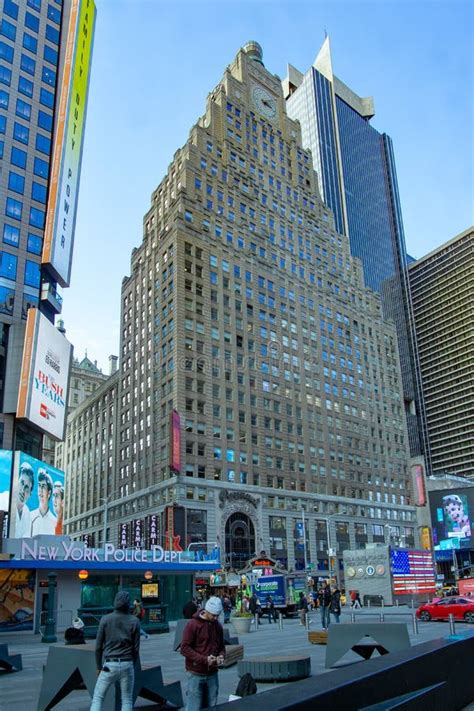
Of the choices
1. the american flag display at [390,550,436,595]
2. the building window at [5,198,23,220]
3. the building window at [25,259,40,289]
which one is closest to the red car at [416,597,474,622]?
the american flag display at [390,550,436,595]

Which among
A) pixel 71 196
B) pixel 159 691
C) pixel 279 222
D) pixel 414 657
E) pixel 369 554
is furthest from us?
pixel 279 222

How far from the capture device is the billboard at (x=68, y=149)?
212 ft

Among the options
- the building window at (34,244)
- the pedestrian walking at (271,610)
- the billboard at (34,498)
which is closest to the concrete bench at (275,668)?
the pedestrian walking at (271,610)

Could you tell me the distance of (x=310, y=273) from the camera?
111m

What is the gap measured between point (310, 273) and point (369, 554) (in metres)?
63.8

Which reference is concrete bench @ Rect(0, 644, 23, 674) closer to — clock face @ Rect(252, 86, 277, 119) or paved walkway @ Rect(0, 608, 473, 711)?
paved walkway @ Rect(0, 608, 473, 711)

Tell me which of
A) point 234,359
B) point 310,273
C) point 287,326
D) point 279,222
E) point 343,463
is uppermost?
point 279,222

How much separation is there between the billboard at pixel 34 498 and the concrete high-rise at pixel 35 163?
2.32m

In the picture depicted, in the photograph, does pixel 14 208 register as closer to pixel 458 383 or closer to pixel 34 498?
pixel 34 498

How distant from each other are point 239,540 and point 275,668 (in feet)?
229

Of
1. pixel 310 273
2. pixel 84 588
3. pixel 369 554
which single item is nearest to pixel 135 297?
pixel 310 273

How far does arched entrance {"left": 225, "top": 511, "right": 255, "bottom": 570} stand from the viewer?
79.0m

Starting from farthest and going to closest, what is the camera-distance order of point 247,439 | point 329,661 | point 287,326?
point 287,326, point 247,439, point 329,661

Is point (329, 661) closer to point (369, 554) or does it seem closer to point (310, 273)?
point (369, 554)
